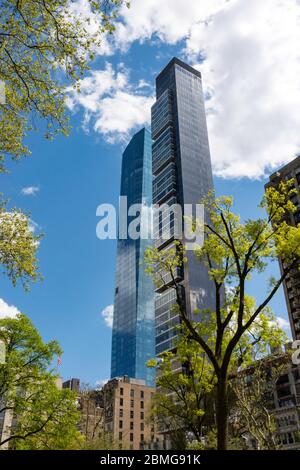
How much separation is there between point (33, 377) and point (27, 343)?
92.5 inches

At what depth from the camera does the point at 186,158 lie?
125688 mm

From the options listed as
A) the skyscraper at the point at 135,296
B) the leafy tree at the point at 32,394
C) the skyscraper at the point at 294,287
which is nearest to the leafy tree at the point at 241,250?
the leafy tree at the point at 32,394

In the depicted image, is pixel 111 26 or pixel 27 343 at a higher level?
pixel 111 26

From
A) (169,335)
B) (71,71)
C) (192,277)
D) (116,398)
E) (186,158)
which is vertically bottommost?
(71,71)

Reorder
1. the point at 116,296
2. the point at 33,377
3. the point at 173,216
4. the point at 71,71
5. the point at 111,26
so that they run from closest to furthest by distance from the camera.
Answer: the point at 111,26 → the point at 71,71 → the point at 33,377 → the point at 173,216 → the point at 116,296

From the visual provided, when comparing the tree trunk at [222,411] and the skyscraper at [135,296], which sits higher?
the skyscraper at [135,296]

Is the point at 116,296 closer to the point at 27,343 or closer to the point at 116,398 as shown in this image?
the point at 116,398

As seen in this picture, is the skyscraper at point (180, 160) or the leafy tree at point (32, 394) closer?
the leafy tree at point (32, 394)

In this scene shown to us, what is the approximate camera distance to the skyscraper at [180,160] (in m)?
105

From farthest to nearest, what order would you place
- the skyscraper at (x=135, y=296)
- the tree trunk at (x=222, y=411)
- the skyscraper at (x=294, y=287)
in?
the skyscraper at (x=135, y=296), the skyscraper at (x=294, y=287), the tree trunk at (x=222, y=411)

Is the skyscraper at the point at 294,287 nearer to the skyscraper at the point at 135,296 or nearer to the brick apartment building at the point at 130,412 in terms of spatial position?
the brick apartment building at the point at 130,412

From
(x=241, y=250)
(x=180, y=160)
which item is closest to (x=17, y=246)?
(x=241, y=250)

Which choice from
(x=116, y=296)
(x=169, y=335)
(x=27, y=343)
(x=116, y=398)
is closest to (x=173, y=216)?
(x=169, y=335)

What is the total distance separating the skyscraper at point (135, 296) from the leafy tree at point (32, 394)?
12734 centimetres
